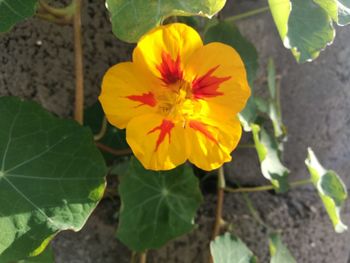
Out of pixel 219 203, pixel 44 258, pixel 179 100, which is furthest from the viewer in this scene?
pixel 219 203

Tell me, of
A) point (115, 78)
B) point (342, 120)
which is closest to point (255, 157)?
point (342, 120)

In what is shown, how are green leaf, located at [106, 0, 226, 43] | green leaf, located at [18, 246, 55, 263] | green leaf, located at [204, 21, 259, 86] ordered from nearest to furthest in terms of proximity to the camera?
green leaf, located at [106, 0, 226, 43]
green leaf, located at [18, 246, 55, 263]
green leaf, located at [204, 21, 259, 86]

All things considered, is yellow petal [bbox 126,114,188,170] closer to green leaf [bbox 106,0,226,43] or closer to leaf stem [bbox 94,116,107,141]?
green leaf [bbox 106,0,226,43]

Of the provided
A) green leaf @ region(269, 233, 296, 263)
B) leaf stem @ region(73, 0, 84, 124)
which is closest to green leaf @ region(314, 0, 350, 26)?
leaf stem @ region(73, 0, 84, 124)

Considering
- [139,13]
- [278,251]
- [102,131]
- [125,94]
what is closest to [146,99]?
[125,94]

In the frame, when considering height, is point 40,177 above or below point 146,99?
below

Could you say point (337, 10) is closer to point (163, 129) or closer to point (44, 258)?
point (163, 129)

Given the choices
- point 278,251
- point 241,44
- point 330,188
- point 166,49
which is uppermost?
point 166,49

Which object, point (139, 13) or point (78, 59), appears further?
point (78, 59)

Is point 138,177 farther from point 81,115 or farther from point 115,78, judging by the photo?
point 115,78
